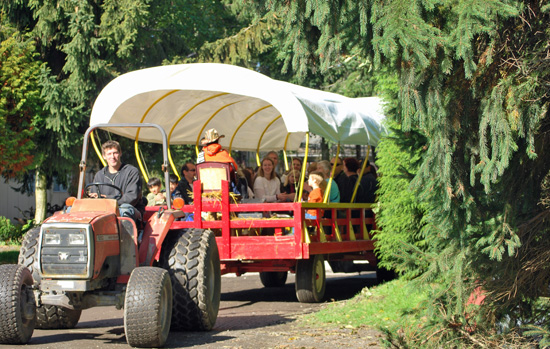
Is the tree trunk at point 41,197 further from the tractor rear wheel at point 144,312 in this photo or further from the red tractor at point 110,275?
the tractor rear wheel at point 144,312

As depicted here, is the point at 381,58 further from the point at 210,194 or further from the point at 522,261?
the point at 210,194

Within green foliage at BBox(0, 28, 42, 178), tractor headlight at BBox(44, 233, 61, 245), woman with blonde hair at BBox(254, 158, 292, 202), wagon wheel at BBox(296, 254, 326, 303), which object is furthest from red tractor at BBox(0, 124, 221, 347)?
green foliage at BBox(0, 28, 42, 178)

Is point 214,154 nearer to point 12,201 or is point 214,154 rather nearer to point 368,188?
point 368,188

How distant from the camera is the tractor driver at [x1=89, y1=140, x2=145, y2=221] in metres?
8.15

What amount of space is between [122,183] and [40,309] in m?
1.55

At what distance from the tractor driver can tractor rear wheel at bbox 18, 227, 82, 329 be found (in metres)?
0.73

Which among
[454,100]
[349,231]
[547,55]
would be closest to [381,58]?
[454,100]

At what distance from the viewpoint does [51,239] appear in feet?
23.9

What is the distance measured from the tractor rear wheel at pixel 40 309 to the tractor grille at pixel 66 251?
49 cm

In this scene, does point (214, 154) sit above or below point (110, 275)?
above

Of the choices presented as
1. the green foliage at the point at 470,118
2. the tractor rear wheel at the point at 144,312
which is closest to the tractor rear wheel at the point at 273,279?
the tractor rear wheel at the point at 144,312

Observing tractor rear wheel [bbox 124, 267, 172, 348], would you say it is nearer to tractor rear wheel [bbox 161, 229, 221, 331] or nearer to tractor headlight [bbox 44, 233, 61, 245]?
tractor headlight [bbox 44, 233, 61, 245]

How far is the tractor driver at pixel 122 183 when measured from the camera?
8146mm

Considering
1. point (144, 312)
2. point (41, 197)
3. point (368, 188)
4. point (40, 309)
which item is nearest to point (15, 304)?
point (144, 312)
